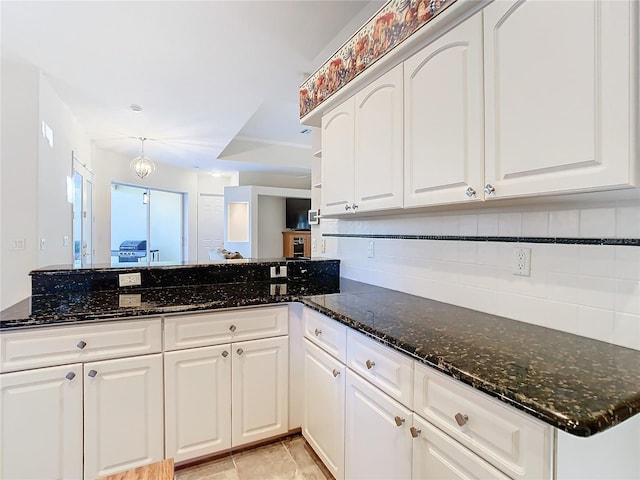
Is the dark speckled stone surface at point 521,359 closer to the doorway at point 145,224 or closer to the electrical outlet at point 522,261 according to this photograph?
the electrical outlet at point 522,261

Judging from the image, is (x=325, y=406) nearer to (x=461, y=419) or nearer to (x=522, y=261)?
(x=461, y=419)

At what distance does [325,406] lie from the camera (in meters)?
1.67

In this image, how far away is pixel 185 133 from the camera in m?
4.83

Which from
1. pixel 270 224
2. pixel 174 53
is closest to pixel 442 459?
pixel 174 53

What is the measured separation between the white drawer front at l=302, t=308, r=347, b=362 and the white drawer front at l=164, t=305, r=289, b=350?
15 centimetres

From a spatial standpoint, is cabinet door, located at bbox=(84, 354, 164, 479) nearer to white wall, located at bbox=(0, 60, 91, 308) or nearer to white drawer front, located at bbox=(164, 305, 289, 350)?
white drawer front, located at bbox=(164, 305, 289, 350)

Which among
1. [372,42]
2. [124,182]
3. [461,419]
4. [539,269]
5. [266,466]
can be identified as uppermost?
[124,182]

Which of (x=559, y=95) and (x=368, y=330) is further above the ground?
(x=559, y=95)

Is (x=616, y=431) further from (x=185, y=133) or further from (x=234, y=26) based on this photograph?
(x=185, y=133)

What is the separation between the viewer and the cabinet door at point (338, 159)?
1.93m

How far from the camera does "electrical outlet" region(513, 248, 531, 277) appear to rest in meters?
1.32

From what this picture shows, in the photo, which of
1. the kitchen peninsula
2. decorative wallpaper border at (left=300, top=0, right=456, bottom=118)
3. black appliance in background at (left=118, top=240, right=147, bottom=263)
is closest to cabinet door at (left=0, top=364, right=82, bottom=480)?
the kitchen peninsula

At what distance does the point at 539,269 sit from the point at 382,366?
2.29 feet

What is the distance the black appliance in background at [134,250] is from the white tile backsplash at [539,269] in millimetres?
6447
